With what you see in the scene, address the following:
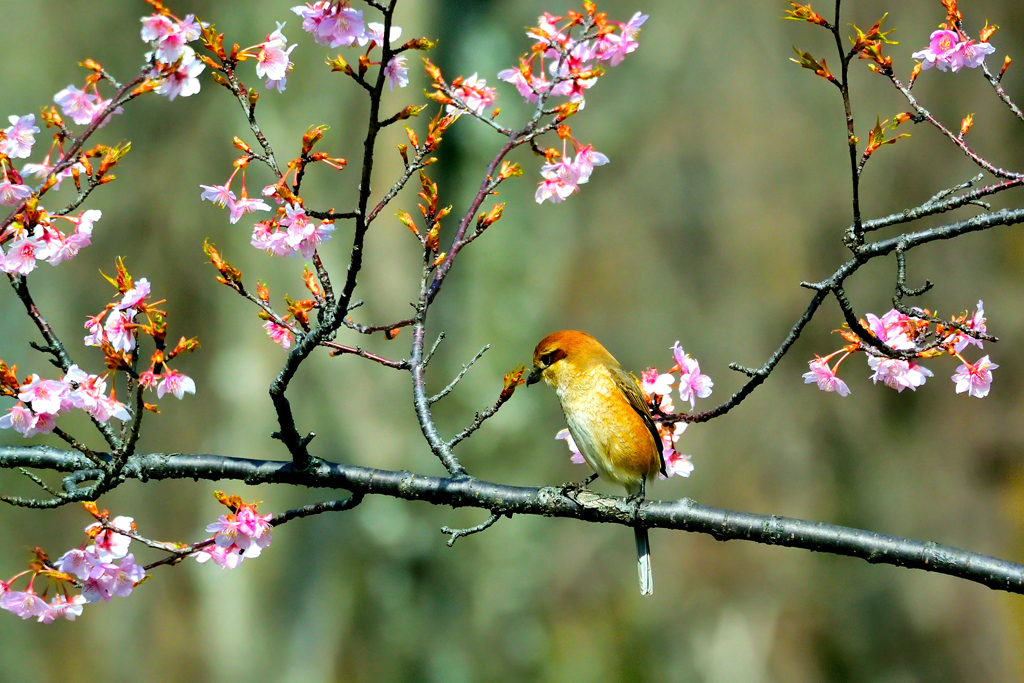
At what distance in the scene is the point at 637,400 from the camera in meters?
3.13

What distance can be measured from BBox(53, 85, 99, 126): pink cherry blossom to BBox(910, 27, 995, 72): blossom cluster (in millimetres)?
2207

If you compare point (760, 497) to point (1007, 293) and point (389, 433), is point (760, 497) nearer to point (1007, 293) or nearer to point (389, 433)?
point (1007, 293)

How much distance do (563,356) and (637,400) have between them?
33cm

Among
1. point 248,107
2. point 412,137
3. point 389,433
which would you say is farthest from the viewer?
point 389,433

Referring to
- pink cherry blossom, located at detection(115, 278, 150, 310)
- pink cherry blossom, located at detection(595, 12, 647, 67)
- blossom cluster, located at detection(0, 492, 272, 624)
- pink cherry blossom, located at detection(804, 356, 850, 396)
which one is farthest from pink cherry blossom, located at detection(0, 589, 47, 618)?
pink cherry blossom, located at detection(804, 356, 850, 396)

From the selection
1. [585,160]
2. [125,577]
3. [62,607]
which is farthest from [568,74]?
[62,607]

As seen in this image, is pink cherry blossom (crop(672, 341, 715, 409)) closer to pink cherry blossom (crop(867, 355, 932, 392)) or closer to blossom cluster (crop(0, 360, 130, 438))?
pink cherry blossom (crop(867, 355, 932, 392))

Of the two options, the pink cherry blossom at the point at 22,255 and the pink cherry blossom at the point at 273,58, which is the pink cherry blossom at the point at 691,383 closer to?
the pink cherry blossom at the point at 273,58

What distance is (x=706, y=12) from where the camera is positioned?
22.4 ft

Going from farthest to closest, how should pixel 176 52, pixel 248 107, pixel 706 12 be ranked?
pixel 706 12
pixel 248 107
pixel 176 52

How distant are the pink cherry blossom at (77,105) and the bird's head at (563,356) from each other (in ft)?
5.37

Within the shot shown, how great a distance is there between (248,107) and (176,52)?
0.19 meters

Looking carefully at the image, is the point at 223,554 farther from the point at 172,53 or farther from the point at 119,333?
the point at 172,53

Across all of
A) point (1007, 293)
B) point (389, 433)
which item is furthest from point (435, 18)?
point (1007, 293)
